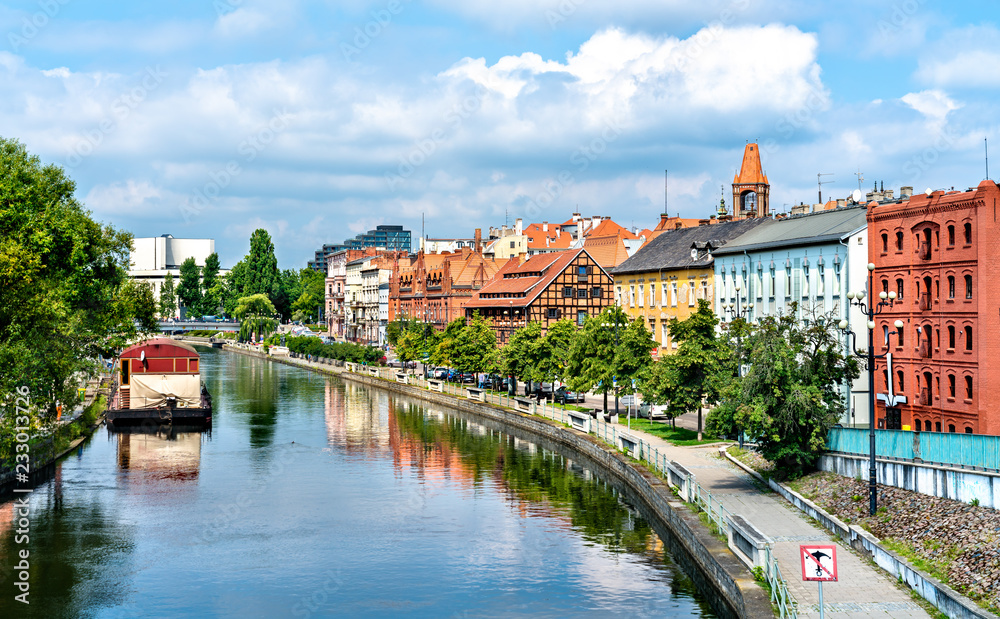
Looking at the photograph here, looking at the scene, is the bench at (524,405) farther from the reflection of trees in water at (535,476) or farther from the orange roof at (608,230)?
the orange roof at (608,230)

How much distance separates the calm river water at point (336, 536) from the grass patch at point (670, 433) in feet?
16.0

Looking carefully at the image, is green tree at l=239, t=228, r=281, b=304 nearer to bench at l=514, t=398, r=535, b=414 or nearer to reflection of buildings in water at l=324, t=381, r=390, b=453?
reflection of buildings in water at l=324, t=381, r=390, b=453

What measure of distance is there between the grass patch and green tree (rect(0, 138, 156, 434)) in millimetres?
27992

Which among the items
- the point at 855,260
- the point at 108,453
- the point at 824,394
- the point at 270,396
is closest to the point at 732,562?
the point at 824,394

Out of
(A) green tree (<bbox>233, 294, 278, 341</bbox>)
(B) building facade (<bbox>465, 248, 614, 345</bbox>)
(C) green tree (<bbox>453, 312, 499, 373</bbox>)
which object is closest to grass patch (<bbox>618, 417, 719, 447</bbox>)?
(C) green tree (<bbox>453, 312, 499, 373</bbox>)

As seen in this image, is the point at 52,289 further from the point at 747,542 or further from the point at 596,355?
the point at 747,542

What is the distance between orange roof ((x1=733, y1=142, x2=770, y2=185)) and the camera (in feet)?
313

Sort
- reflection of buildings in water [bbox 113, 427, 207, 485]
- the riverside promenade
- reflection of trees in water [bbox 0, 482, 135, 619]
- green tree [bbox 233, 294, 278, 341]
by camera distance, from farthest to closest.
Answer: green tree [bbox 233, 294, 278, 341] < reflection of buildings in water [bbox 113, 427, 207, 485] < reflection of trees in water [bbox 0, 482, 135, 619] < the riverside promenade

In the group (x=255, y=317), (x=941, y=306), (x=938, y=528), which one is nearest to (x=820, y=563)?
(x=938, y=528)

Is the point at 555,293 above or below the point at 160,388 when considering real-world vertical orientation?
above

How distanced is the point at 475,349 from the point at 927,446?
55.1 m

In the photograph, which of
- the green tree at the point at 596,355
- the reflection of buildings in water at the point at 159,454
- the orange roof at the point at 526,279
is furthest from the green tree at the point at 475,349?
the reflection of buildings in water at the point at 159,454

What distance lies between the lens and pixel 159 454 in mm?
57344

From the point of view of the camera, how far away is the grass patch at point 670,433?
4831 centimetres
